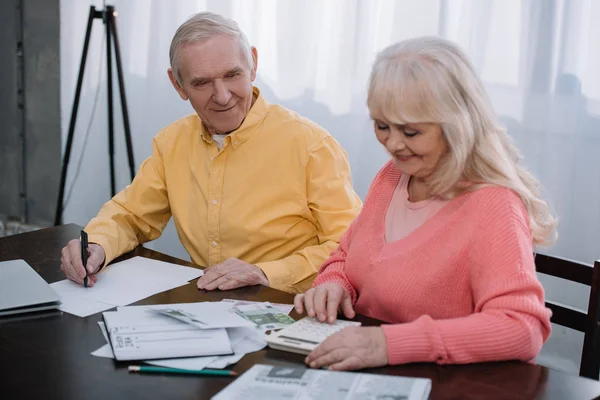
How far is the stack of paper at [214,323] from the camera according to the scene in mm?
1277

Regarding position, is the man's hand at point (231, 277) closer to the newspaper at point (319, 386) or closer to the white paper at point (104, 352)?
the white paper at point (104, 352)

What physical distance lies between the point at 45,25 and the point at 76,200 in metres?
1.02

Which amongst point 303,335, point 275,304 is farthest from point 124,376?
point 275,304

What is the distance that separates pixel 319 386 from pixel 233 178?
1023mm

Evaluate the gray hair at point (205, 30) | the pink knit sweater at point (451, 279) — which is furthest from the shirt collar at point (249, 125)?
the pink knit sweater at point (451, 279)

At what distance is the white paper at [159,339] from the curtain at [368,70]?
1.41 metres

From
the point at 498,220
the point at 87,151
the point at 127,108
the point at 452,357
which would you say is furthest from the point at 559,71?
the point at 87,151

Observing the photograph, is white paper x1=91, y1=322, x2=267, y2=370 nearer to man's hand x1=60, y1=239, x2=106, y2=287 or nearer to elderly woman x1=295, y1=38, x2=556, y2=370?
elderly woman x1=295, y1=38, x2=556, y2=370

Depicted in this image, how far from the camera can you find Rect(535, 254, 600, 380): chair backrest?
150 cm

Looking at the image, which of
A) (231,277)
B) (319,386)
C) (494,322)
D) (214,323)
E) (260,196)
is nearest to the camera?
(319,386)

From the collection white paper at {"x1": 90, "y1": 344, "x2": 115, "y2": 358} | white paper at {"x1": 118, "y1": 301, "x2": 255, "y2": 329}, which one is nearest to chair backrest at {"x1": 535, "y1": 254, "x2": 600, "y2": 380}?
white paper at {"x1": 118, "y1": 301, "x2": 255, "y2": 329}

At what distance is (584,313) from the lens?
5.18ft

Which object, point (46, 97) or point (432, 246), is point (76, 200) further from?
point (432, 246)

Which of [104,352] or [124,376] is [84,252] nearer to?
[104,352]
